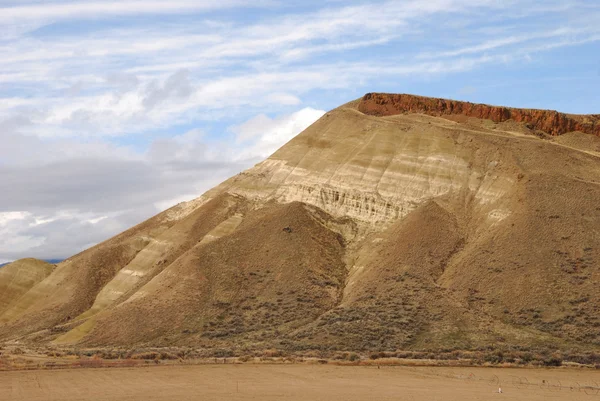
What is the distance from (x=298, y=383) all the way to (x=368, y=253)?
34517 mm

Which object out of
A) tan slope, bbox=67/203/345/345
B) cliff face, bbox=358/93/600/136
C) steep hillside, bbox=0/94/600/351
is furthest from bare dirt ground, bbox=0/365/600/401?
cliff face, bbox=358/93/600/136

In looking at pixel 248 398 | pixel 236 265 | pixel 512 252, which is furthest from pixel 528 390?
pixel 236 265

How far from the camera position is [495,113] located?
9812cm

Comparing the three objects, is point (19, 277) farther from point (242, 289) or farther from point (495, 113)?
point (495, 113)

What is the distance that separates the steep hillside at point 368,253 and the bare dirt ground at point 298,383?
35.9 feet

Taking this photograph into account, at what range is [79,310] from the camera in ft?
251

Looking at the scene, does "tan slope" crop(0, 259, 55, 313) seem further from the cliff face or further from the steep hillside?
the cliff face

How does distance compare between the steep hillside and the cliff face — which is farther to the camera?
the cliff face

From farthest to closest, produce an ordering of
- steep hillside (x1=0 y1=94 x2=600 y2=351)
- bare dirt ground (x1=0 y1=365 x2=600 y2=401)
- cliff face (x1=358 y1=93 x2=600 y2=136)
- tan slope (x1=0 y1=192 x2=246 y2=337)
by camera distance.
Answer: cliff face (x1=358 y1=93 x2=600 y2=136), tan slope (x1=0 y1=192 x2=246 y2=337), steep hillside (x1=0 y1=94 x2=600 y2=351), bare dirt ground (x1=0 y1=365 x2=600 y2=401)

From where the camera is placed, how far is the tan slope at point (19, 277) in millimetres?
85250

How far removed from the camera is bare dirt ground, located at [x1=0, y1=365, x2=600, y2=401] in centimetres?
3622

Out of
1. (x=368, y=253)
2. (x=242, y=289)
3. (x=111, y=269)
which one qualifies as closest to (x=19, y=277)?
(x=111, y=269)

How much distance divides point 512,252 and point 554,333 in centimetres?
1095

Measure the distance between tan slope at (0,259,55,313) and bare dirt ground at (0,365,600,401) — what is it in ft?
138
